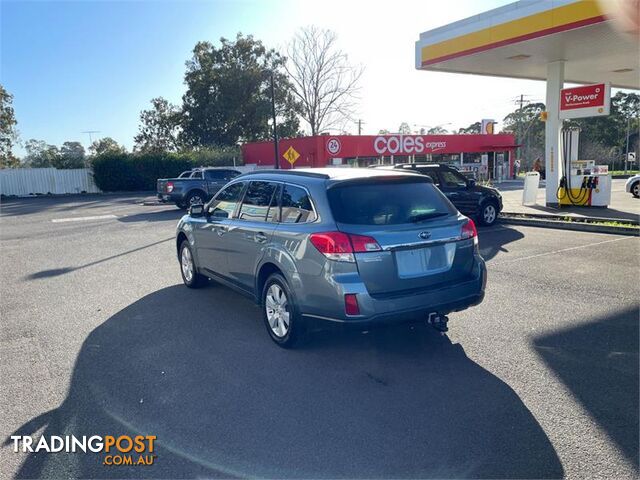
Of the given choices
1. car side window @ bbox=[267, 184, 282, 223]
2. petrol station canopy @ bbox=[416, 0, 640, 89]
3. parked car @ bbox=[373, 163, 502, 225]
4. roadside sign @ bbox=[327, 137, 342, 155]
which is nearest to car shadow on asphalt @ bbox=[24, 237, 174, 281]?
car side window @ bbox=[267, 184, 282, 223]

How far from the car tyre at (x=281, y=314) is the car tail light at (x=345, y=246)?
0.67 m

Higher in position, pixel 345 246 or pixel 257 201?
pixel 257 201

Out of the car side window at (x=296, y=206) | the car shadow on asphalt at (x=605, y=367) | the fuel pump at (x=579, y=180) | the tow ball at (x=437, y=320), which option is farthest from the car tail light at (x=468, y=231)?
the fuel pump at (x=579, y=180)

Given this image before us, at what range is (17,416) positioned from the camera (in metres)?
3.79

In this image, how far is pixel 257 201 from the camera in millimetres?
5629

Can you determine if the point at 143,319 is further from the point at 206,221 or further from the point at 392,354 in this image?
the point at 392,354

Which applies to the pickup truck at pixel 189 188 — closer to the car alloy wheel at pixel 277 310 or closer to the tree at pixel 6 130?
the car alloy wheel at pixel 277 310

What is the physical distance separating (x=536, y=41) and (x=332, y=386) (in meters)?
13.0

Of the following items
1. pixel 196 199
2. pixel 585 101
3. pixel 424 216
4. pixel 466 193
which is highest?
pixel 585 101

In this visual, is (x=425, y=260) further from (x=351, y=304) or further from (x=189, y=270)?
(x=189, y=270)

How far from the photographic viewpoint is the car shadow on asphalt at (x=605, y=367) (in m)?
3.49

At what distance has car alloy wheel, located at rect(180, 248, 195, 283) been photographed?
7298 mm

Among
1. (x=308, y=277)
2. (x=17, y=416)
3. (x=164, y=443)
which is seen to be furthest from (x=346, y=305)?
(x=17, y=416)

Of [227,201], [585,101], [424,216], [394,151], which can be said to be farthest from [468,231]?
[394,151]
